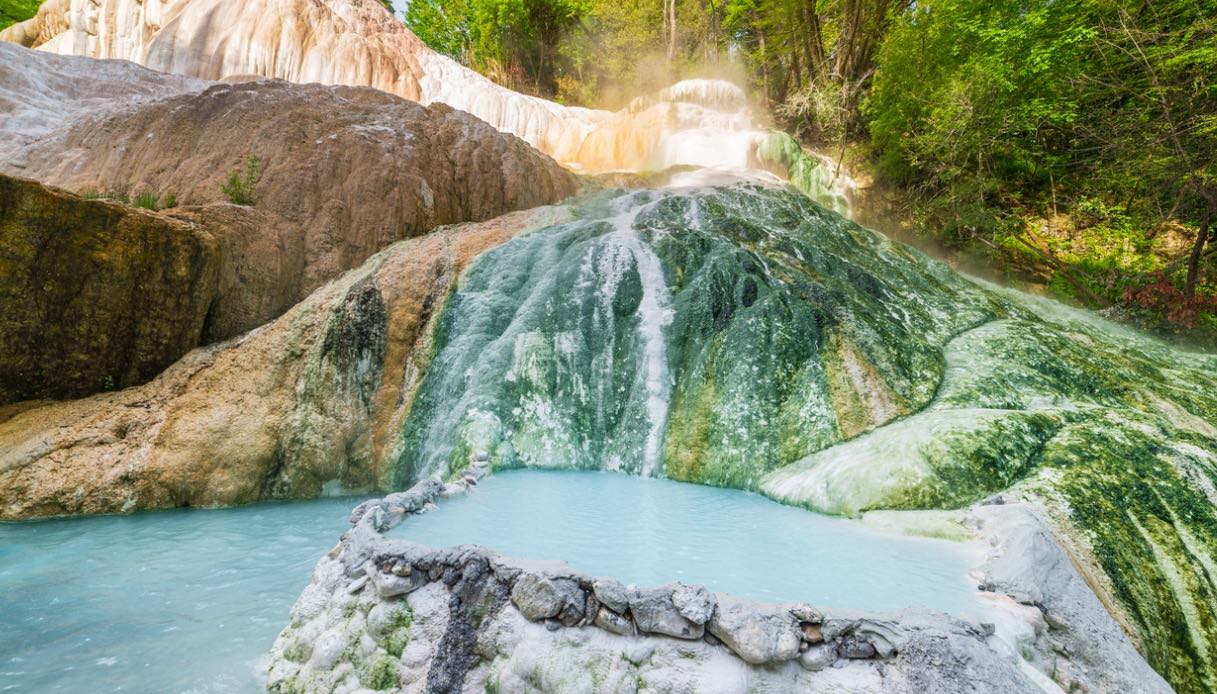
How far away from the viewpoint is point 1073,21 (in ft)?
33.8

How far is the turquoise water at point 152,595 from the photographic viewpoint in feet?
10.3

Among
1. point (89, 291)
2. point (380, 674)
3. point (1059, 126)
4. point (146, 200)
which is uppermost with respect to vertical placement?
point (1059, 126)

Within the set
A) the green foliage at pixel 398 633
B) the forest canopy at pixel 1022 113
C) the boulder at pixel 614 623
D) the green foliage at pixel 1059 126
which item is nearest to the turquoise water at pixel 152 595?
the green foliage at pixel 398 633

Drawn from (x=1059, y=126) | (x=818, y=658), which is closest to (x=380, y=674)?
(x=818, y=658)

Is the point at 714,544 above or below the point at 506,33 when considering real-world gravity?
below


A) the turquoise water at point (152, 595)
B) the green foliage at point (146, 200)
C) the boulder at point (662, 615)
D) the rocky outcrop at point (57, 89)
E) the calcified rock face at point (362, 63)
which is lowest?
the turquoise water at point (152, 595)

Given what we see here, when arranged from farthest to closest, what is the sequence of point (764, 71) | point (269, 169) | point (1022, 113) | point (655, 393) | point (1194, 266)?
point (764, 71) → point (1022, 113) → point (1194, 266) → point (269, 169) → point (655, 393)

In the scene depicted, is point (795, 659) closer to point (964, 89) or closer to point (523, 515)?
point (523, 515)

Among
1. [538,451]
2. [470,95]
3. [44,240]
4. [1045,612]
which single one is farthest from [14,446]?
[470,95]

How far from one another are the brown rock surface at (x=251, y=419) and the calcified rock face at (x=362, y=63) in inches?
469

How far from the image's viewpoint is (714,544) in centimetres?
369

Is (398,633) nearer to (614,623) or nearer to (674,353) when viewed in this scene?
(614,623)

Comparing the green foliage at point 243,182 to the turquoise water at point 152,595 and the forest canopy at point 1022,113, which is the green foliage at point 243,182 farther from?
the forest canopy at point 1022,113

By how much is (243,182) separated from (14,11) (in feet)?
68.5
